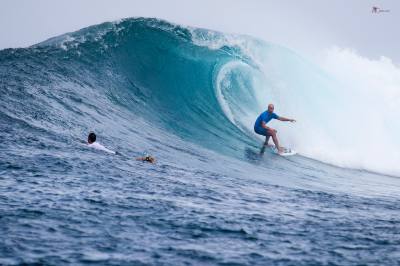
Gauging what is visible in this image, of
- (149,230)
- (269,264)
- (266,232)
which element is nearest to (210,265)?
(269,264)

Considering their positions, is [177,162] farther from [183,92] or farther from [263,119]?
[183,92]

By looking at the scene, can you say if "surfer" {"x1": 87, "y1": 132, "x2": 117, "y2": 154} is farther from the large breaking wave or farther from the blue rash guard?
the blue rash guard

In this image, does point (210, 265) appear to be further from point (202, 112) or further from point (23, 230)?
point (202, 112)

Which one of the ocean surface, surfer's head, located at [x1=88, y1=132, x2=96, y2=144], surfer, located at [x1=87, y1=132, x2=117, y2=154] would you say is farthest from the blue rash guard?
surfer's head, located at [x1=88, y1=132, x2=96, y2=144]

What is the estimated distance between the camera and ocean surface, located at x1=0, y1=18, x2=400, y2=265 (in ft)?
13.6

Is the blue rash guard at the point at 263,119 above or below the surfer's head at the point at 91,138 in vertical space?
above

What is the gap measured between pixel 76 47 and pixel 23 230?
40.9ft

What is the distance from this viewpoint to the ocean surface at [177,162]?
416 centimetres

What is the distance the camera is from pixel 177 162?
937 cm

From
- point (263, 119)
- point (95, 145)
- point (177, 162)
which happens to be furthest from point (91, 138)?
point (263, 119)

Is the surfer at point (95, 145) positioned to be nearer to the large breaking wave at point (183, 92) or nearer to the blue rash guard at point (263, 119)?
the large breaking wave at point (183, 92)

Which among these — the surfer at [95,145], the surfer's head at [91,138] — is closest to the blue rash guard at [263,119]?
the surfer at [95,145]

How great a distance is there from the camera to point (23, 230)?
4.06 meters

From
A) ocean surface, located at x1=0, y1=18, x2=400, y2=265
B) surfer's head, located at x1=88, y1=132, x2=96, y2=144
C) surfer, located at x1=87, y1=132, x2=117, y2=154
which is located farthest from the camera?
surfer's head, located at x1=88, y1=132, x2=96, y2=144
